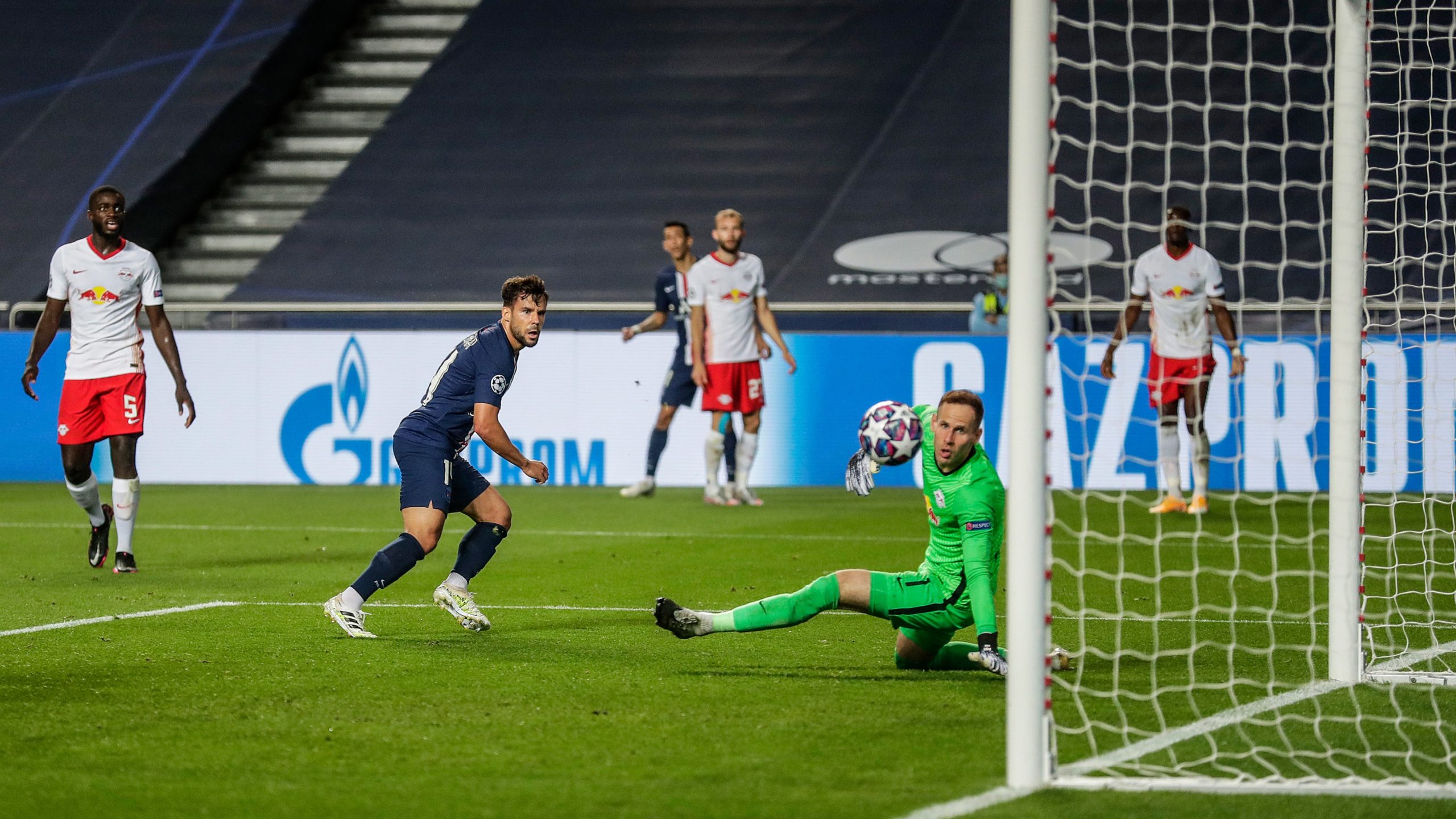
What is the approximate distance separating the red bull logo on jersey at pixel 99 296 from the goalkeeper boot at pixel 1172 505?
6509 millimetres

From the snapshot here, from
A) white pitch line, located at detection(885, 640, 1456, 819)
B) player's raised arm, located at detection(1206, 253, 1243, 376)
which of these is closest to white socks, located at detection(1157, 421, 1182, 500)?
player's raised arm, located at detection(1206, 253, 1243, 376)

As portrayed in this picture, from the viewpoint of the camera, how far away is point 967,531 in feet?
15.8

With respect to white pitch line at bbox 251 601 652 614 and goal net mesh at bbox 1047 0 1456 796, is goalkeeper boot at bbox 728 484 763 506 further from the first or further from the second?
white pitch line at bbox 251 601 652 614

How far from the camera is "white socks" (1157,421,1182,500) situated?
10609 millimetres

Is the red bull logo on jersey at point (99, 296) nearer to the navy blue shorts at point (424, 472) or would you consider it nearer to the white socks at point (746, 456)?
the navy blue shorts at point (424, 472)

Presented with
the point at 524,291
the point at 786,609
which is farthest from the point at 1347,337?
the point at 524,291

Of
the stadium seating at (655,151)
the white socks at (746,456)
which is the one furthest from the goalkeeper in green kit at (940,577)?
the stadium seating at (655,151)

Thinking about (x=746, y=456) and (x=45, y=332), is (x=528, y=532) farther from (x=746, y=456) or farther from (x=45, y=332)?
(x=45, y=332)

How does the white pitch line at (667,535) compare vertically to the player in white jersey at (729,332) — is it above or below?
below

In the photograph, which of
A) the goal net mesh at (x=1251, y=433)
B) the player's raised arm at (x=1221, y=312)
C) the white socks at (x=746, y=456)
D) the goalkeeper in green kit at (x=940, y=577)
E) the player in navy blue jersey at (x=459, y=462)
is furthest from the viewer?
the white socks at (x=746, y=456)

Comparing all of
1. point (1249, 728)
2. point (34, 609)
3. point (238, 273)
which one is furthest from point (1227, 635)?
point (238, 273)

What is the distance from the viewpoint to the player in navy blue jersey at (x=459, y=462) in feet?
18.9

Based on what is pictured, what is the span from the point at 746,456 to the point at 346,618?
20.5 ft

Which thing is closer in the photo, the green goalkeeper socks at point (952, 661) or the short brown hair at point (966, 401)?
the short brown hair at point (966, 401)
